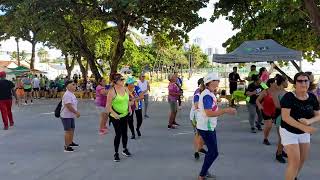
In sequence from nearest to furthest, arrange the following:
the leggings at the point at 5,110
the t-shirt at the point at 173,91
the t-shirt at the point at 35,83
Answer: the t-shirt at the point at 173,91
the leggings at the point at 5,110
the t-shirt at the point at 35,83

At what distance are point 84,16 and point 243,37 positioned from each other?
8.02 meters

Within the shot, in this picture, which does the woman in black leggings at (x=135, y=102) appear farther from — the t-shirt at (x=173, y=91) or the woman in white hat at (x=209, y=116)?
the woman in white hat at (x=209, y=116)

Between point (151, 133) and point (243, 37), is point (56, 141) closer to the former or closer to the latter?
point (151, 133)

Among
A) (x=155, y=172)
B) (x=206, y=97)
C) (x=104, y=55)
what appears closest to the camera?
(x=206, y=97)

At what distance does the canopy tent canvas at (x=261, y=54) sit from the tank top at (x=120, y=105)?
23.1 feet

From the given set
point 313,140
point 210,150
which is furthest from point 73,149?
point 313,140

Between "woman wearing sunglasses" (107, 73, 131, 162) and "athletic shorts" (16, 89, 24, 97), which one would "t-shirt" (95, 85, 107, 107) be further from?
"athletic shorts" (16, 89, 24, 97)

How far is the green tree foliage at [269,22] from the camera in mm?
20562

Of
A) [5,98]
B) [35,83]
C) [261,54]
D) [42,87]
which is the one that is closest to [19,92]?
[35,83]

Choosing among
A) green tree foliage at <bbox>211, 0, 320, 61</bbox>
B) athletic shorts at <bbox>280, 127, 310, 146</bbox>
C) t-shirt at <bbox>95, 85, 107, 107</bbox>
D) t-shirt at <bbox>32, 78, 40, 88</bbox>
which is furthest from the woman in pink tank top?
t-shirt at <bbox>32, 78, 40, 88</bbox>

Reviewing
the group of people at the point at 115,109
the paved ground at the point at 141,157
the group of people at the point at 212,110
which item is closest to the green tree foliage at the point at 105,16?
the group of people at the point at 212,110

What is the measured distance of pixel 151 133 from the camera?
11.6m

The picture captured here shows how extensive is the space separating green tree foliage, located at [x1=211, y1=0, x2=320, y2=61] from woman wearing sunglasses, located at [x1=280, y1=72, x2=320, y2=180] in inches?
601

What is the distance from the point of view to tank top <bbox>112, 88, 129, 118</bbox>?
823cm
